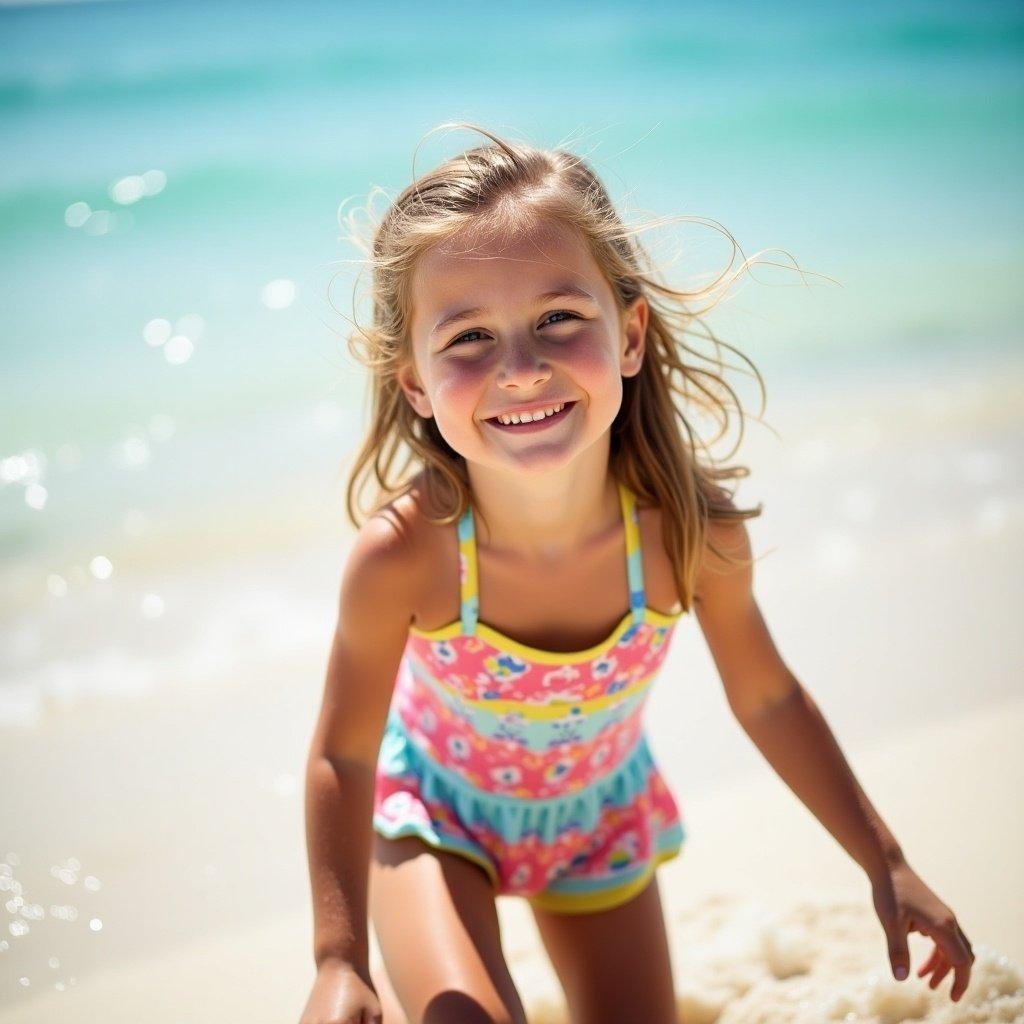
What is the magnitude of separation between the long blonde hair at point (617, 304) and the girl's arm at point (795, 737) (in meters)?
0.05

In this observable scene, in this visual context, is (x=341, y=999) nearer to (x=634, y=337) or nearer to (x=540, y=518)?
(x=540, y=518)

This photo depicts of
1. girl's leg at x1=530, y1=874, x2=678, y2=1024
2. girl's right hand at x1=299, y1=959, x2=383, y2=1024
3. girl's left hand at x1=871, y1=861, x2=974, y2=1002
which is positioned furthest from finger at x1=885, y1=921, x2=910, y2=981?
girl's right hand at x1=299, y1=959, x2=383, y2=1024

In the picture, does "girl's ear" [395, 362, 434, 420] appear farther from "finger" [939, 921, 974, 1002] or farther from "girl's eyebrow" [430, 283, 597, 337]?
"finger" [939, 921, 974, 1002]

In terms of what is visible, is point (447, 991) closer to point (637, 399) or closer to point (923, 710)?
point (637, 399)

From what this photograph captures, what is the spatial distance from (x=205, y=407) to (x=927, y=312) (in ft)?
12.9

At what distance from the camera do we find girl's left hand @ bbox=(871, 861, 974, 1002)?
202 cm

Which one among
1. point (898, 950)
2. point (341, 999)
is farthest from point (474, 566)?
point (898, 950)

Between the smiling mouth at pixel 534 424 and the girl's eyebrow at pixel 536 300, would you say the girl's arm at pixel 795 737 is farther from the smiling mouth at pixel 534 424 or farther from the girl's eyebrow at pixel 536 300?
the girl's eyebrow at pixel 536 300

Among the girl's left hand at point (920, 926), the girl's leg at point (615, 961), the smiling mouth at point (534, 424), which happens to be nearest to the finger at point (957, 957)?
the girl's left hand at point (920, 926)

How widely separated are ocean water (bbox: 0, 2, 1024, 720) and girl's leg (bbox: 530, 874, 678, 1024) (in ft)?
3.92

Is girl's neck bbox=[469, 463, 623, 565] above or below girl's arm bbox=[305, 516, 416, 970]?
above

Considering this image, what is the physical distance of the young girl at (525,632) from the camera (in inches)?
80.8

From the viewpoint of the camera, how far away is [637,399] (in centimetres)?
239

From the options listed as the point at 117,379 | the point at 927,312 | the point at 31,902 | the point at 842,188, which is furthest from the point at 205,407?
the point at 842,188
